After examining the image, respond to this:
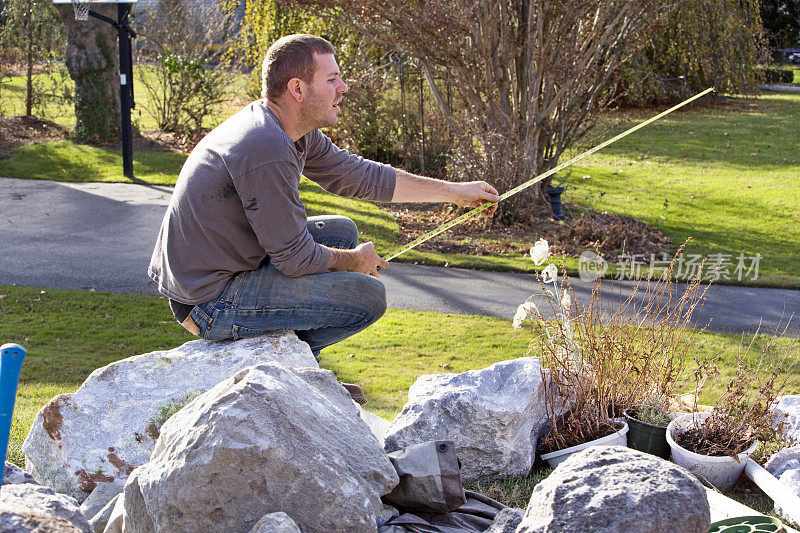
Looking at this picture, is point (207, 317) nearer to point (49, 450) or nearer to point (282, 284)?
point (282, 284)

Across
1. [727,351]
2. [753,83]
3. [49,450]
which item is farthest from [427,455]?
[753,83]

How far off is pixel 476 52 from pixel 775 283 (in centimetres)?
472

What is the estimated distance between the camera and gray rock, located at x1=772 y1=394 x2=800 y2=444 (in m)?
3.83

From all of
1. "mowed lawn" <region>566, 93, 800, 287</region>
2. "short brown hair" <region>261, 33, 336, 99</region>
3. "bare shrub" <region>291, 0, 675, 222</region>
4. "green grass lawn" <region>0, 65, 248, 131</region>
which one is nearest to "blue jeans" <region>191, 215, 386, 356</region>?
"short brown hair" <region>261, 33, 336, 99</region>

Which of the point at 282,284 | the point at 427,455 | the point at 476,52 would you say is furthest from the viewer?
the point at 476,52

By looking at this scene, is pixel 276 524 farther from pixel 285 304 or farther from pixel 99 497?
pixel 285 304

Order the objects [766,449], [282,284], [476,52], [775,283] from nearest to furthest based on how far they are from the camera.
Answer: [282,284], [766,449], [775,283], [476,52]

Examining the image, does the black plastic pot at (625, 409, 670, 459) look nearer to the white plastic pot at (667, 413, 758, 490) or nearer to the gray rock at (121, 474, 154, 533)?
the white plastic pot at (667, 413, 758, 490)

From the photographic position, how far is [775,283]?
811 cm

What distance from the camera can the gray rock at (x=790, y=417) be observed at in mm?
3834

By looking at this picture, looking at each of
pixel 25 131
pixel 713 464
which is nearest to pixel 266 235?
pixel 713 464

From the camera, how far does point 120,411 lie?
133 inches

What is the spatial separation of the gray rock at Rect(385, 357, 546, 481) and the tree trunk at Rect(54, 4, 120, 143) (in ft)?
38.3

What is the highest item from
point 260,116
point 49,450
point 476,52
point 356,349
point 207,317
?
point 476,52
